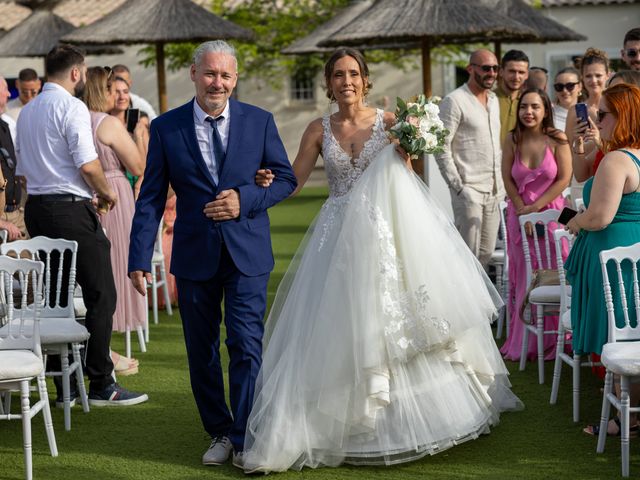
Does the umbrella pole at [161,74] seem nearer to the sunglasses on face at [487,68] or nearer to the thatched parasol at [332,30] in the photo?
the thatched parasol at [332,30]

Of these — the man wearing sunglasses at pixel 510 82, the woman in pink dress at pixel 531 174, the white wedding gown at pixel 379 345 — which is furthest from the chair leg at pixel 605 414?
the man wearing sunglasses at pixel 510 82

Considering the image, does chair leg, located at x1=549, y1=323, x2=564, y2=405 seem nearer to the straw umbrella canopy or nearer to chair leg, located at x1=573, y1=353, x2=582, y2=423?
chair leg, located at x1=573, y1=353, x2=582, y2=423

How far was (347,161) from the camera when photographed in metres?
5.91

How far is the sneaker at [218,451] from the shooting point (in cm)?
549

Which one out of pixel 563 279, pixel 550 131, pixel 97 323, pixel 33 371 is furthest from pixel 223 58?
pixel 550 131

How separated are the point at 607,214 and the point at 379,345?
4.55ft

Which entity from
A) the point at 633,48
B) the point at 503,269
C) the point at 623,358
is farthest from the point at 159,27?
the point at 623,358

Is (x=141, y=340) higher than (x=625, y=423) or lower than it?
lower

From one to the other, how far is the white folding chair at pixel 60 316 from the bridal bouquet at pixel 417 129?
6.82 ft

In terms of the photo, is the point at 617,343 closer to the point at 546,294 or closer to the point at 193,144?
the point at 546,294

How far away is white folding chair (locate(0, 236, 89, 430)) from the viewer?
6219 mm

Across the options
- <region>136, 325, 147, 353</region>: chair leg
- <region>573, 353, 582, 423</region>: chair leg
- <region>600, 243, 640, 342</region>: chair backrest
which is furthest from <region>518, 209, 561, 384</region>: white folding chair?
<region>136, 325, 147, 353</region>: chair leg

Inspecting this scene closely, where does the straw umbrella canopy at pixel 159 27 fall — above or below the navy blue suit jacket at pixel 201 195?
above

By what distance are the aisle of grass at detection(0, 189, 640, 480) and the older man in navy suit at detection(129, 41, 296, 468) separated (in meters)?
0.56
